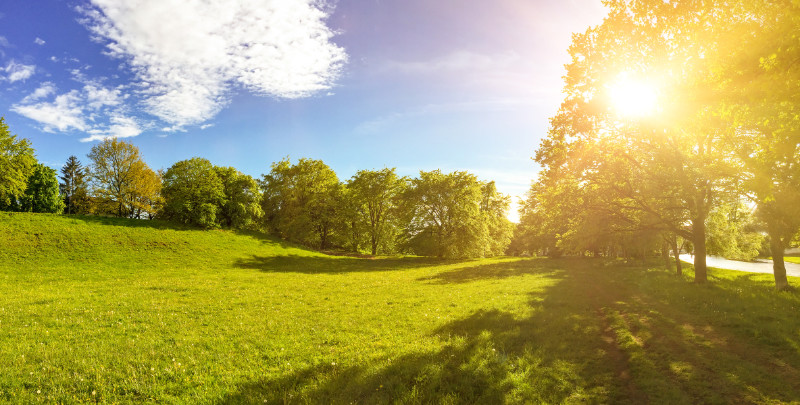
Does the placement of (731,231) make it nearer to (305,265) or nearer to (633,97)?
(633,97)

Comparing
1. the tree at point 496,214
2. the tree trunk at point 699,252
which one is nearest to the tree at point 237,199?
the tree at point 496,214

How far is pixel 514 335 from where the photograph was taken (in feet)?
37.6

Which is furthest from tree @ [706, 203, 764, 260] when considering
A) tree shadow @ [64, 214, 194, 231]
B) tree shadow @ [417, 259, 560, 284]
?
tree shadow @ [64, 214, 194, 231]

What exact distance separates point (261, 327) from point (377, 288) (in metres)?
12.0

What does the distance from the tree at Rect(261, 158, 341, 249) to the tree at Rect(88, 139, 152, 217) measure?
78.9ft

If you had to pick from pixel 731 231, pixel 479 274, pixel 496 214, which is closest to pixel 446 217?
pixel 496 214

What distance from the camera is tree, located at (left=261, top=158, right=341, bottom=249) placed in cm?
6406

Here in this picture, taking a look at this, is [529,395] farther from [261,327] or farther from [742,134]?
[742,134]

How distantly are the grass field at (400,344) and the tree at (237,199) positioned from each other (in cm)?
3787

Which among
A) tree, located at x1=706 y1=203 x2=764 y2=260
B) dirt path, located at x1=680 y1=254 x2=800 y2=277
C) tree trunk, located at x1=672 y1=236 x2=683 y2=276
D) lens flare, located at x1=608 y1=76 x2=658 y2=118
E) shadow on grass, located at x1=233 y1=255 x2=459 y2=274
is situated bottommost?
shadow on grass, located at x1=233 y1=255 x2=459 y2=274

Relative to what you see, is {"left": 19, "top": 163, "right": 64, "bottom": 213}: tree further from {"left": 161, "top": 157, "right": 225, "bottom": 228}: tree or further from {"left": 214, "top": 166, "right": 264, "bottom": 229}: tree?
{"left": 214, "top": 166, "right": 264, "bottom": 229}: tree

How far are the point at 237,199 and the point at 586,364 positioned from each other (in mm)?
64951

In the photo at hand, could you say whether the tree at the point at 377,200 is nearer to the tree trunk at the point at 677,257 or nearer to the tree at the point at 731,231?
the tree trunk at the point at 677,257

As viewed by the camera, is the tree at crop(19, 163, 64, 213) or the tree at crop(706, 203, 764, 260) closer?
the tree at crop(706, 203, 764, 260)
